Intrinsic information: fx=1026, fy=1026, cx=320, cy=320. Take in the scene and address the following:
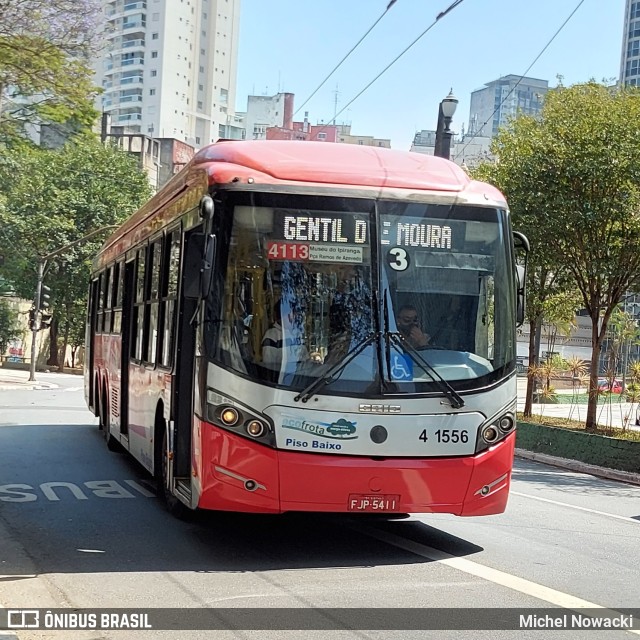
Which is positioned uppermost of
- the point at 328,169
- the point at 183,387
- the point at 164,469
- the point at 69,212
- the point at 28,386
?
the point at 69,212

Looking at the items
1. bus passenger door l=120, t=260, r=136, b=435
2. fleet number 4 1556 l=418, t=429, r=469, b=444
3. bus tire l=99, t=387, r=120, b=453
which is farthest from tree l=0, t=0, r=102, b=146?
fleet number 4 1556 l=418, t=429, r=469, b=444

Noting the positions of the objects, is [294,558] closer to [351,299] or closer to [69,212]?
[351,299]

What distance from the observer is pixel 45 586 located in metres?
7.35

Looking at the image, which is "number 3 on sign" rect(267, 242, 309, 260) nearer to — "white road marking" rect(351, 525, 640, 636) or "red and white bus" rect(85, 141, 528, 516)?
"red and white bus" rect(85, 141, 528, 516)

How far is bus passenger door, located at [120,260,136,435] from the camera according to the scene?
1313 cm

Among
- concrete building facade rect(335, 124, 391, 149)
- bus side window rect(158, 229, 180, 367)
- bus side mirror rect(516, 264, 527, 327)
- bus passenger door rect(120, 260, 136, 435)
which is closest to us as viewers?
bus side mirror rect(516, 264, 527, 327)

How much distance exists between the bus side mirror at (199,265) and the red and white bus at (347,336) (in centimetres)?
2

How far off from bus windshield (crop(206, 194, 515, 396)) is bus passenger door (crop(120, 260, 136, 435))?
16.5 feet

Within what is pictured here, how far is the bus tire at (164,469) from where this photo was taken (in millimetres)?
9969

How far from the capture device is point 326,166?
8.57m

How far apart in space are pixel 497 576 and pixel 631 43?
171854 mm

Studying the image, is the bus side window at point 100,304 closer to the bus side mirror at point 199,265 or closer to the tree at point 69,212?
the bus side mirror at point 199,265

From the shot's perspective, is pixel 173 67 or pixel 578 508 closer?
pixel 578 508

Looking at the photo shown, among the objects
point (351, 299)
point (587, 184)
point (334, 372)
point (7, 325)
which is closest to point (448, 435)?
point (334, 372)
